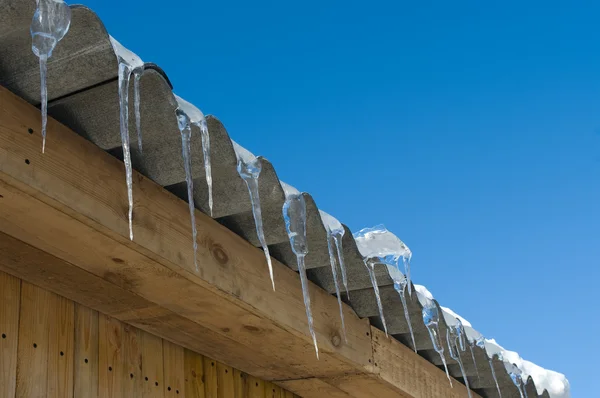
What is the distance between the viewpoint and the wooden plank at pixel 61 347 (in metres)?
3.04

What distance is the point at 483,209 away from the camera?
3500 cm

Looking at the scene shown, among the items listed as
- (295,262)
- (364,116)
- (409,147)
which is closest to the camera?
(295,262)

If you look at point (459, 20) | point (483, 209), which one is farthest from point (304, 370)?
point (483, 209)

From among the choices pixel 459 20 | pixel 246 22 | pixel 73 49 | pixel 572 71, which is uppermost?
pixel 246 22

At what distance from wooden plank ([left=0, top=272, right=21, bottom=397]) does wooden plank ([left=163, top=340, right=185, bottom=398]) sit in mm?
887

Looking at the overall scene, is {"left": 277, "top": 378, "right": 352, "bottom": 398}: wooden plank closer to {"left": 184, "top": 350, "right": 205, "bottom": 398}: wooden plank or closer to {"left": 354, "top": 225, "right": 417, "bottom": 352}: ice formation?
{"left": 184, "top": 350, "right": 205, "bottom": 398}: wooden plank

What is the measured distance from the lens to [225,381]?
4.04 metres

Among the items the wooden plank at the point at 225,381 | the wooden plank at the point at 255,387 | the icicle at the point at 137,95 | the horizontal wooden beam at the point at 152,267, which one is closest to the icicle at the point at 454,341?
the horizontal wooden beam at the point at 152,267

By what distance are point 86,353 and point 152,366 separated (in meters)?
0.43

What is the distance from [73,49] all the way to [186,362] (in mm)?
2093

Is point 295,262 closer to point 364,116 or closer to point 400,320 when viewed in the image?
point 400,320

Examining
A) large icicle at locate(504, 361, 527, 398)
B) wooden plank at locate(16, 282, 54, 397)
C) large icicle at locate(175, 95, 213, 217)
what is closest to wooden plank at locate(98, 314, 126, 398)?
wooden plank at locate(16, 282, 54, 397)

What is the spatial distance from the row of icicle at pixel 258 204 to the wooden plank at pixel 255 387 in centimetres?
73

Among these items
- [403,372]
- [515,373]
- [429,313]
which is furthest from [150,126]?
[515,373]
